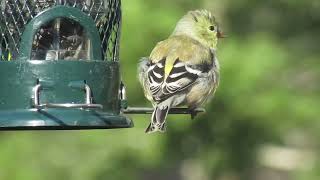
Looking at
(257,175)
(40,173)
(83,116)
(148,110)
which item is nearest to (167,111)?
(148,110)

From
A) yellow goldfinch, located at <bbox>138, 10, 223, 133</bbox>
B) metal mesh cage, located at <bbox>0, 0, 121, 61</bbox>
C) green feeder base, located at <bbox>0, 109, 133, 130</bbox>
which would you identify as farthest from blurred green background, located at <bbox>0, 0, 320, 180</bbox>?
green feeder base, located at <bbox>0, 109, 133, 130</bbox>

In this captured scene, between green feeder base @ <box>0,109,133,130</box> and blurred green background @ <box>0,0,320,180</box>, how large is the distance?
310 cm

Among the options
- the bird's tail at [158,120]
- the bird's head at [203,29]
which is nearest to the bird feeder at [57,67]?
the bird's tail at [158,120]

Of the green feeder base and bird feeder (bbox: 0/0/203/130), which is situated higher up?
bird feeder (bbox: 0/0/203/130)

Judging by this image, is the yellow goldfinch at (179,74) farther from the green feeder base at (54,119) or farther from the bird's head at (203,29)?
the green feeder base at (54,119)

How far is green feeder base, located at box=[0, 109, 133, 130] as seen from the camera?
630 cm

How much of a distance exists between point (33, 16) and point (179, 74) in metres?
1.47

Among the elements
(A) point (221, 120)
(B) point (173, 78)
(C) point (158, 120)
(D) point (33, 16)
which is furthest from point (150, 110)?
(A) point (221, 120)

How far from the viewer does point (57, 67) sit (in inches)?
261

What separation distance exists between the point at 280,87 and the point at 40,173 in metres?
2.37

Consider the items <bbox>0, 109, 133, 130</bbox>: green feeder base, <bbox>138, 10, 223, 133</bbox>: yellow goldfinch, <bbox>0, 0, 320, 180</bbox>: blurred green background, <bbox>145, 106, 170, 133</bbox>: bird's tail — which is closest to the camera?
<bbox>0, 109, 133, 130</bbox>: green feeder base

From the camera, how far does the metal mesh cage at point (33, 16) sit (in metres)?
6.83

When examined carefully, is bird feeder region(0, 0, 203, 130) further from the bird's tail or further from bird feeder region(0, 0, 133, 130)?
the bird's tail

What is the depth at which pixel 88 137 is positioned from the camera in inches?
392
